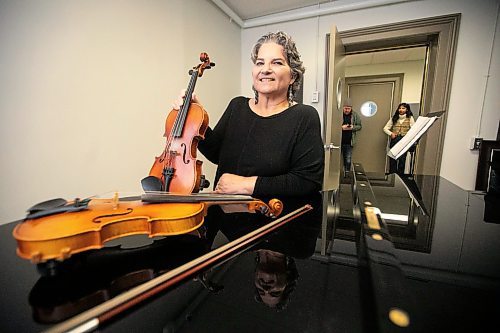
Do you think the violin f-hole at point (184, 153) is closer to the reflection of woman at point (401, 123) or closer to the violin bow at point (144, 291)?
the violin bow at point (144, 291)

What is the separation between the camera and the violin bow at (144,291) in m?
0.22

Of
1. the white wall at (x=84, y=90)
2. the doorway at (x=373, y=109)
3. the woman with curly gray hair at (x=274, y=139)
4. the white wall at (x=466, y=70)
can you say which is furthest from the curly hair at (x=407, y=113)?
the woman with curly gray hair at (x=274, y=139)

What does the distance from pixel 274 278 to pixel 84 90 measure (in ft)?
5.00

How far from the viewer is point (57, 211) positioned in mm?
416

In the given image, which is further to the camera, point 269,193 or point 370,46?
point 370,46

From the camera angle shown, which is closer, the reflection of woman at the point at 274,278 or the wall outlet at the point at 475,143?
the reflection of woman at the point at 274,278

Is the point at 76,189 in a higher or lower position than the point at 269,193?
lower

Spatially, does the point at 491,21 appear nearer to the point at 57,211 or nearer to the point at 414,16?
the point at 414,16

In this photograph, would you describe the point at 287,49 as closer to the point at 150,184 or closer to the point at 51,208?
the point at 150,184

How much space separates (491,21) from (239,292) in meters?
2.94

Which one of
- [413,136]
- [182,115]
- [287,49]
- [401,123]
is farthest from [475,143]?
[182,115]

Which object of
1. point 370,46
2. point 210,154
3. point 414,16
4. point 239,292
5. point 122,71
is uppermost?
point 414,16

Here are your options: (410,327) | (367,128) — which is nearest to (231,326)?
(410,327)

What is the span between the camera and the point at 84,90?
4.45 ft
